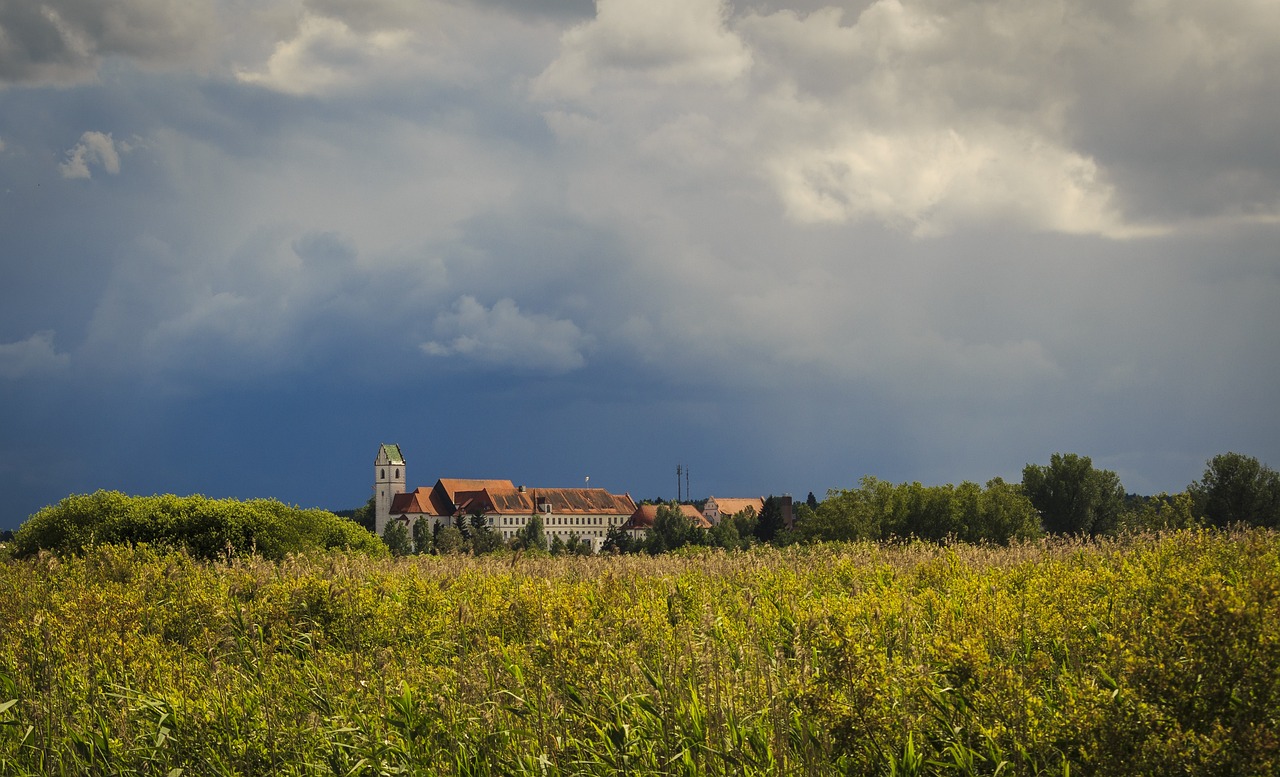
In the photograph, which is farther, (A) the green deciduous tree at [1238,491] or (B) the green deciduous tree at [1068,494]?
(B) the green deciduous tree at [1068,494]

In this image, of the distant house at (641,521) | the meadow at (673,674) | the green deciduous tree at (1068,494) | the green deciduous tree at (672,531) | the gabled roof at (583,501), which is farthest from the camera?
the gabled roof at (583,501)

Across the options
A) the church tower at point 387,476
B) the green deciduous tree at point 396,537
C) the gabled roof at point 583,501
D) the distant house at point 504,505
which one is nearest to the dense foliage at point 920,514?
the green deciduous tree at point 396,537

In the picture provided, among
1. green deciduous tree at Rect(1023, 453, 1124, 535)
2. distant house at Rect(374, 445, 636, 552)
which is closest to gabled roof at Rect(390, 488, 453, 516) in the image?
distant house at Rect(374, 445, 636, 552)

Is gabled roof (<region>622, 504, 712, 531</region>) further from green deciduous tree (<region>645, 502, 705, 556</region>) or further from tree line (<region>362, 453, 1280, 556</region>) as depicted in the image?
tree line (<region>362, 453, 1280, 556</region>)

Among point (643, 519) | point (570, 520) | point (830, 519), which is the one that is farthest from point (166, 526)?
point (570, 520)

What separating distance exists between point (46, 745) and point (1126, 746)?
7375 mm

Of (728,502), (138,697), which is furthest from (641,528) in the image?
(138,697)

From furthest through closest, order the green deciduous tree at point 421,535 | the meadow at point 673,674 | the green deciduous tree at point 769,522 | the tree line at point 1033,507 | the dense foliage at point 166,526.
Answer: the green deciduous tree at point 421,535
the green deciduous tree at point 769,522
the tree line at point 1033,507
the dense foliage at point 166,526
the meadow at point 673,674

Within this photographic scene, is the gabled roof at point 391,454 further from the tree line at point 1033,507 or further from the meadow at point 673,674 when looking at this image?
the meadow at point 673,674

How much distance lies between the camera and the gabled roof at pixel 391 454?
141 metres

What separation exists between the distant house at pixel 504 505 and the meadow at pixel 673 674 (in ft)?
398

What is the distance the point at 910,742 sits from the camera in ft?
16.8

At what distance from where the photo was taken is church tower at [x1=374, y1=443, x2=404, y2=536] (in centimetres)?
13988

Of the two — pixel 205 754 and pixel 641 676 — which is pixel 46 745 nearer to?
pixel 205 754
